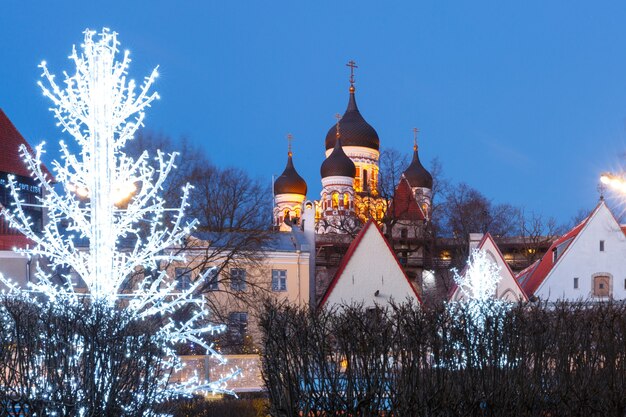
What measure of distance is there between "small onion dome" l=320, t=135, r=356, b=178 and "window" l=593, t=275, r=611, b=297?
1513 inches

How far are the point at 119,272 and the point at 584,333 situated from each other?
673cm

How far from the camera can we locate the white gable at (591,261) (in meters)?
32.1

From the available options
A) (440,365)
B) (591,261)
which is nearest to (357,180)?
(591,261)

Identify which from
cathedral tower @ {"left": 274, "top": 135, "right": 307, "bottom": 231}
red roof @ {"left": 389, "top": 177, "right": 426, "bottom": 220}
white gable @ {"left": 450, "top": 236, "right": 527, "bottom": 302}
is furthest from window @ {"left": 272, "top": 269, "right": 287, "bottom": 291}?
cathedral tower @ {"left": 274, "top": 135, "right": 307, "bottom": 231}

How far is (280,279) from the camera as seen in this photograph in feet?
130

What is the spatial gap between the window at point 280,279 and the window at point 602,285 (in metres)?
15.3

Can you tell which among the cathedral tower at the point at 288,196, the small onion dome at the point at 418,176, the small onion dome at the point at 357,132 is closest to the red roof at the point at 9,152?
the cathedral tower at the point at 288,196

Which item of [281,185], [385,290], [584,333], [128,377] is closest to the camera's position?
[128,377]

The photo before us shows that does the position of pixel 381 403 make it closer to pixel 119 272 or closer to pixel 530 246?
pixel 119 272

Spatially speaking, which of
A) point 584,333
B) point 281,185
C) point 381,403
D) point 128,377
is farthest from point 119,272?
point 281,185

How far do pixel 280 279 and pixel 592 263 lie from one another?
15.5 m

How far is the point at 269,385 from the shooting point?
9.34m

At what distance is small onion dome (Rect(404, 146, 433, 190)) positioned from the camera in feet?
256

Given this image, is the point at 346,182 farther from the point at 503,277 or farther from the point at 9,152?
→ the point at 503,277
